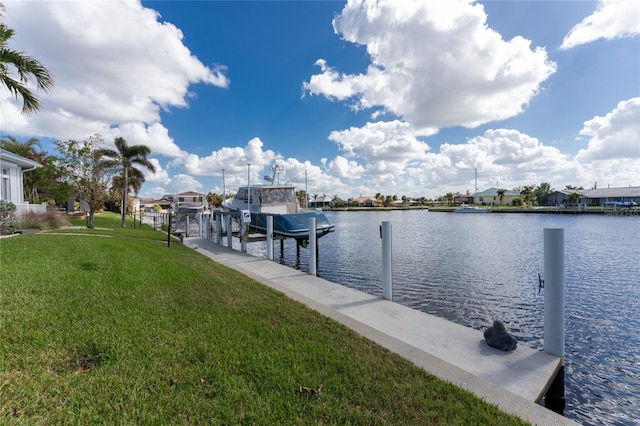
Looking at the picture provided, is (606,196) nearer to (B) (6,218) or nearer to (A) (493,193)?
(A) (493,193)

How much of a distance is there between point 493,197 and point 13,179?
124760mm

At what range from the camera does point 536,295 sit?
9359 mm

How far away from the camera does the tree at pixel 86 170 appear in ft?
66.0

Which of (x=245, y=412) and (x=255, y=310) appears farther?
(x=255, y=310)

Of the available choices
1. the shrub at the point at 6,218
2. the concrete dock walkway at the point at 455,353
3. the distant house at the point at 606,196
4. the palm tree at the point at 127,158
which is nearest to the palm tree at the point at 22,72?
the shrub at the point at 6,218

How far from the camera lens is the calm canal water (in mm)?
4762

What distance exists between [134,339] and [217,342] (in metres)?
0.98

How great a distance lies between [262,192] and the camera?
18422 mm

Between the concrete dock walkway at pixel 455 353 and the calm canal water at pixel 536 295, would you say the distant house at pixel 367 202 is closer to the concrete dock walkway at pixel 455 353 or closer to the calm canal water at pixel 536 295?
the calm canal water at pixel 536 295

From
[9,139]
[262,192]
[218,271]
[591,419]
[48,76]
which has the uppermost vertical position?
[9,139]

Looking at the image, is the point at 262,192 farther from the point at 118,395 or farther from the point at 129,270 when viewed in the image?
the point at 118,395

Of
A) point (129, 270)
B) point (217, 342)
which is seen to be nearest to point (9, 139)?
point (129, 270)

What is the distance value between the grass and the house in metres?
12.8

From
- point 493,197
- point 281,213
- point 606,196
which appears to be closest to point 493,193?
point 493,197
